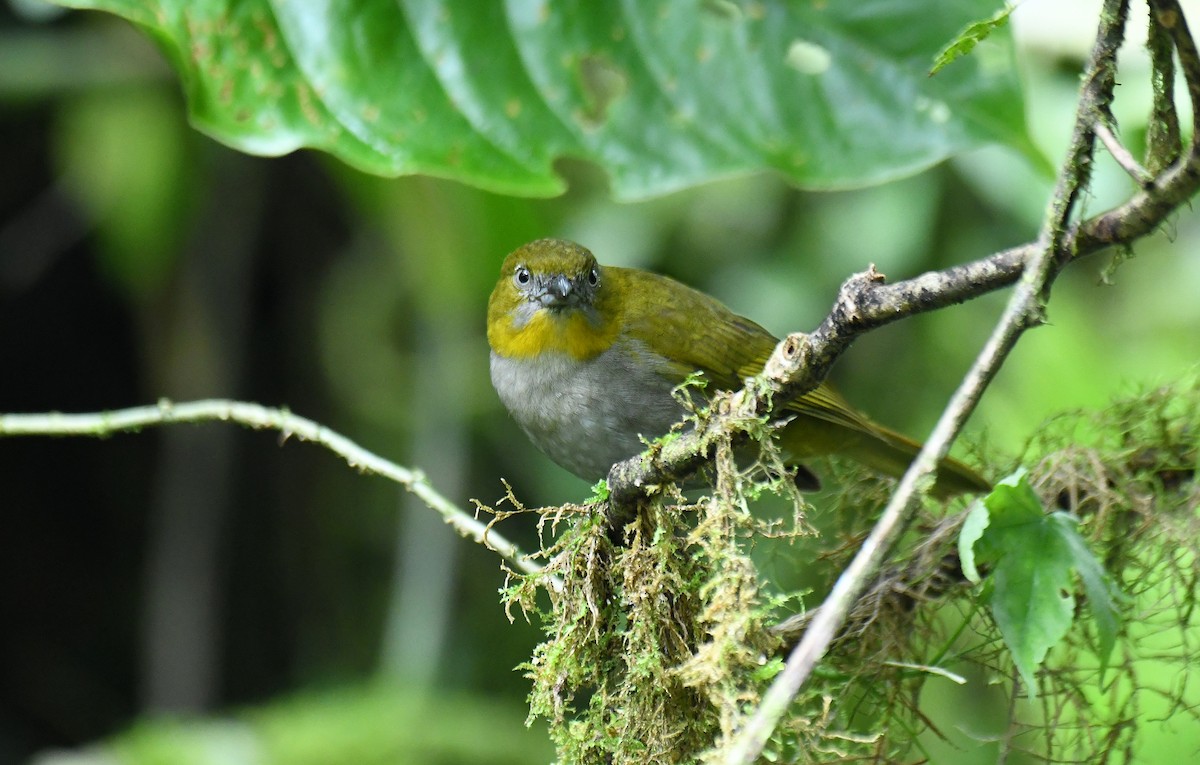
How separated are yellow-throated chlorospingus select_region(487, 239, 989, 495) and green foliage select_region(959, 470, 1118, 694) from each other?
49.6 inches

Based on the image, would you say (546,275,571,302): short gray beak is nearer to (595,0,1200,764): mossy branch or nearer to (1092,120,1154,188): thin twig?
(595,0,1200,764): mossy branch

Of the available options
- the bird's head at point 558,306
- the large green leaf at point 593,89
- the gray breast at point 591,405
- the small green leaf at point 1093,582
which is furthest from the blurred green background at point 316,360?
the small green leaf at point 1093,582

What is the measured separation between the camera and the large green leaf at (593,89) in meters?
2.56

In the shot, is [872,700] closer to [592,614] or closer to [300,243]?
[592,614]

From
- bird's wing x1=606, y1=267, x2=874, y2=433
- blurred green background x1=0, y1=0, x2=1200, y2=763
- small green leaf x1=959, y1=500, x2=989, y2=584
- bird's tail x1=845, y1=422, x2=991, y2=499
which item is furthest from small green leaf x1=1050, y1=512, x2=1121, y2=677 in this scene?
blurred green background x1=0, y1=0, x2=1200, y2=763

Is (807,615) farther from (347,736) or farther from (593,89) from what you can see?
(347,736)

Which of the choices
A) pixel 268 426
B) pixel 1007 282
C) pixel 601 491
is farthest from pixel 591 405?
pixel 1007 282

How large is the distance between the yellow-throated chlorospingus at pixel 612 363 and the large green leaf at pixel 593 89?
2.15ft

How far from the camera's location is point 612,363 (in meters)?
3.30

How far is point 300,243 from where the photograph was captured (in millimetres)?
5602

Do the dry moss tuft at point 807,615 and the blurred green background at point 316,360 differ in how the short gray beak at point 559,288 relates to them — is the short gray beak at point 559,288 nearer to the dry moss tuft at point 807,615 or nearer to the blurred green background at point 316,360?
the blurred green background at point 316,360

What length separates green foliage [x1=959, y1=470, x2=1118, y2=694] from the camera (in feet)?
5.72

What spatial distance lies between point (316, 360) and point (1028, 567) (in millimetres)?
4414

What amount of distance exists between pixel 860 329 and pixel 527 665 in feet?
2.70
